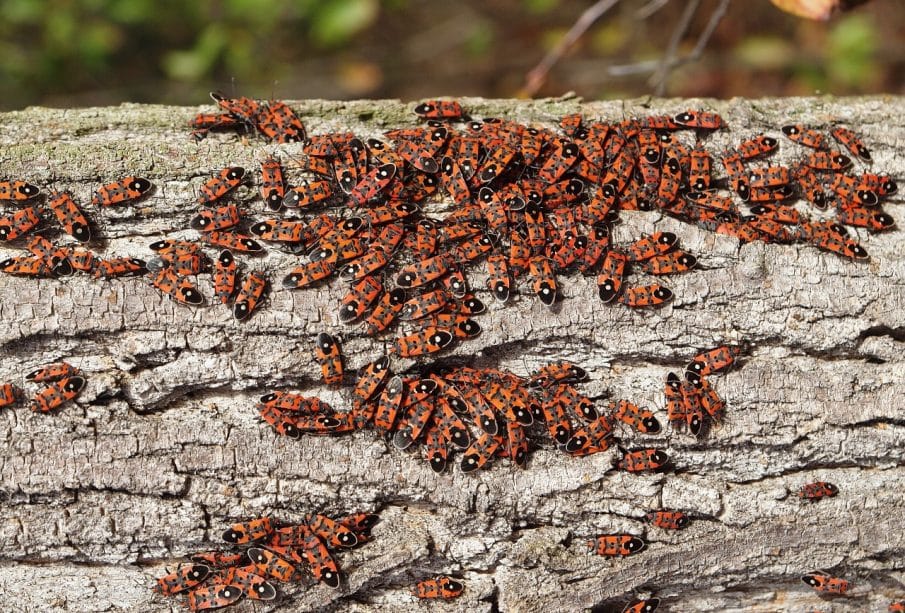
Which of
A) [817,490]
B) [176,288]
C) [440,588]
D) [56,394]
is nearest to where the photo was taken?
[56,394]

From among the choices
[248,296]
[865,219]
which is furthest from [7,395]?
[865,219]

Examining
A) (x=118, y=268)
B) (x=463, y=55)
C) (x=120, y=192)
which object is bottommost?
(x=118, y=268)

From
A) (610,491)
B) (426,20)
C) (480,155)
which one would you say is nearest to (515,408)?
(610,491)

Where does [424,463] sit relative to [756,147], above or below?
below

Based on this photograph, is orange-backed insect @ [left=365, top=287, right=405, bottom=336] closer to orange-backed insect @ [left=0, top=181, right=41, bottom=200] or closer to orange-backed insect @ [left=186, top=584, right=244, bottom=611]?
orange-backed insect @ [left=186, top=584, right=244, bottom=611]

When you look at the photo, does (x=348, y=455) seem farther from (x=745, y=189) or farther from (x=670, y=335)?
(x=745, y=189)

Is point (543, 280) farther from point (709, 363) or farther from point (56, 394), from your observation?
point (56, 394)

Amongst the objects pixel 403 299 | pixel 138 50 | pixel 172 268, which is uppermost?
pixel 138 50

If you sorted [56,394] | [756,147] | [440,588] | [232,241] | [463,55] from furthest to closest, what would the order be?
[463,55] < [756,147] < [440,588] < [232,241] < [56,394]
